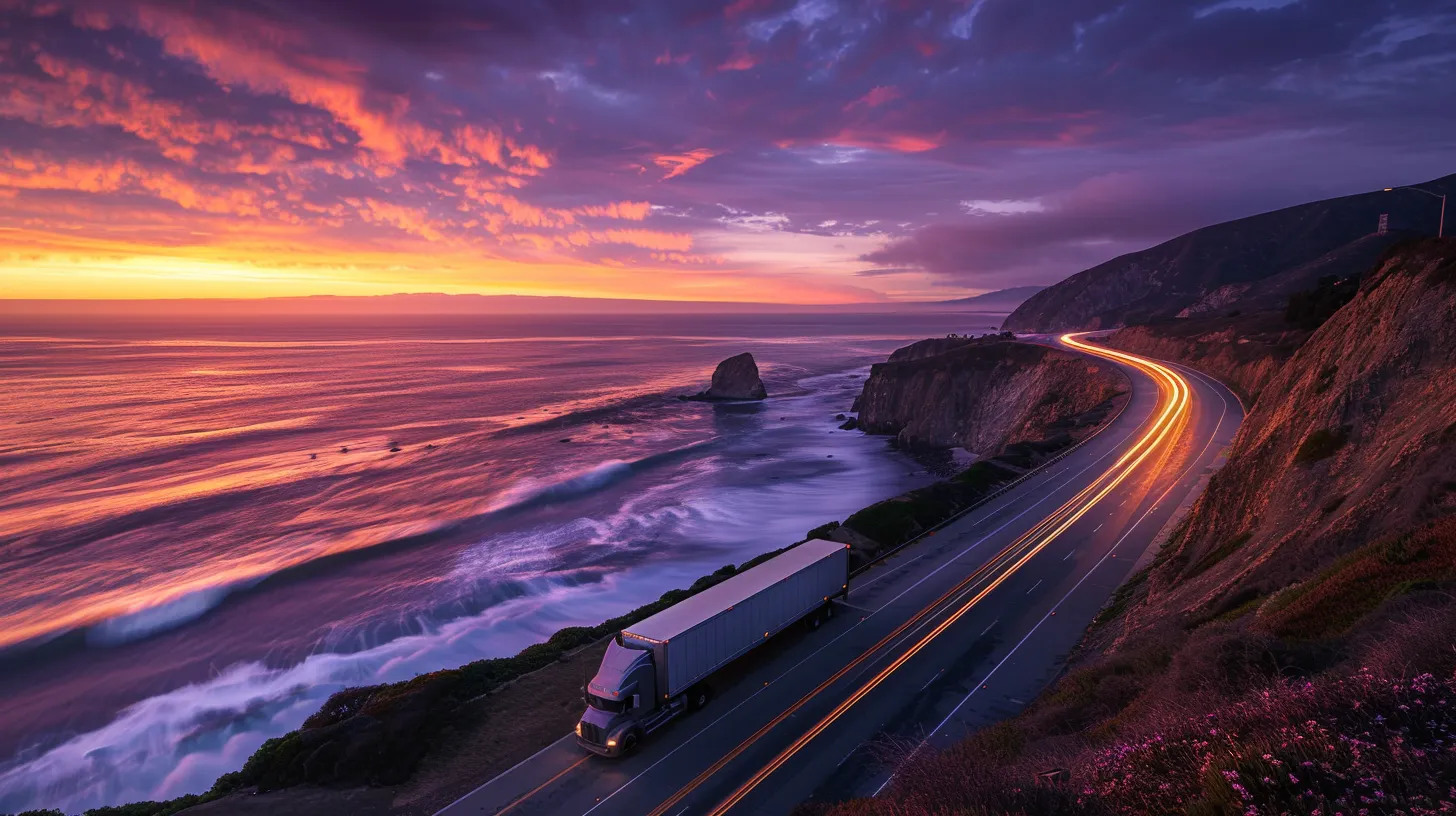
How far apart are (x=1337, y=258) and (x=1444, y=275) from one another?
15526 cm

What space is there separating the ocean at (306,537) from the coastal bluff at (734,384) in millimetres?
8338

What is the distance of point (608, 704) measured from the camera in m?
19.9

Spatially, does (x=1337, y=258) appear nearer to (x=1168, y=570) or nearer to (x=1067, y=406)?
(x=1067, y=406)

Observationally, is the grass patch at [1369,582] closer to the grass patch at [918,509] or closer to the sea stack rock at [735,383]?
the grass patch at [918,509]

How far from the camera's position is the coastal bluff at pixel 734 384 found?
119625mm

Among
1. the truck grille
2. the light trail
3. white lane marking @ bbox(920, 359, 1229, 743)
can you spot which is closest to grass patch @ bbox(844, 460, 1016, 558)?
the light trail

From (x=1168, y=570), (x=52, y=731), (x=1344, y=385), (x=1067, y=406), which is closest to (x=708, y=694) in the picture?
(x=1168, y=570)

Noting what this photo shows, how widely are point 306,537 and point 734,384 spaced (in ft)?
259

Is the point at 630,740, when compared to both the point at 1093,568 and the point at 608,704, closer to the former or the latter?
the point at 608,704

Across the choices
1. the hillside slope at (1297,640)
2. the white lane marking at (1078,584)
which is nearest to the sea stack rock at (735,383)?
the white lane marking at (1078,584)

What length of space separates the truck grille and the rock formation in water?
99636mm

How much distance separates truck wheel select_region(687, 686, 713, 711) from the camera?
21.8 metres

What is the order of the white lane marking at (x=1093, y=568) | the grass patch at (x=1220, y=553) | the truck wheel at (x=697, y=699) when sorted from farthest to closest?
the grass patch at (x=1220, y=553) → the truck wheel at (x=697, y=699) → the white lane marking at (x=1093, y=568)

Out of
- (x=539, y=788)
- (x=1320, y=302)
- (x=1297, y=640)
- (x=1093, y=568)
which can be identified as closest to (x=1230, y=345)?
(x=1320, y=302)
